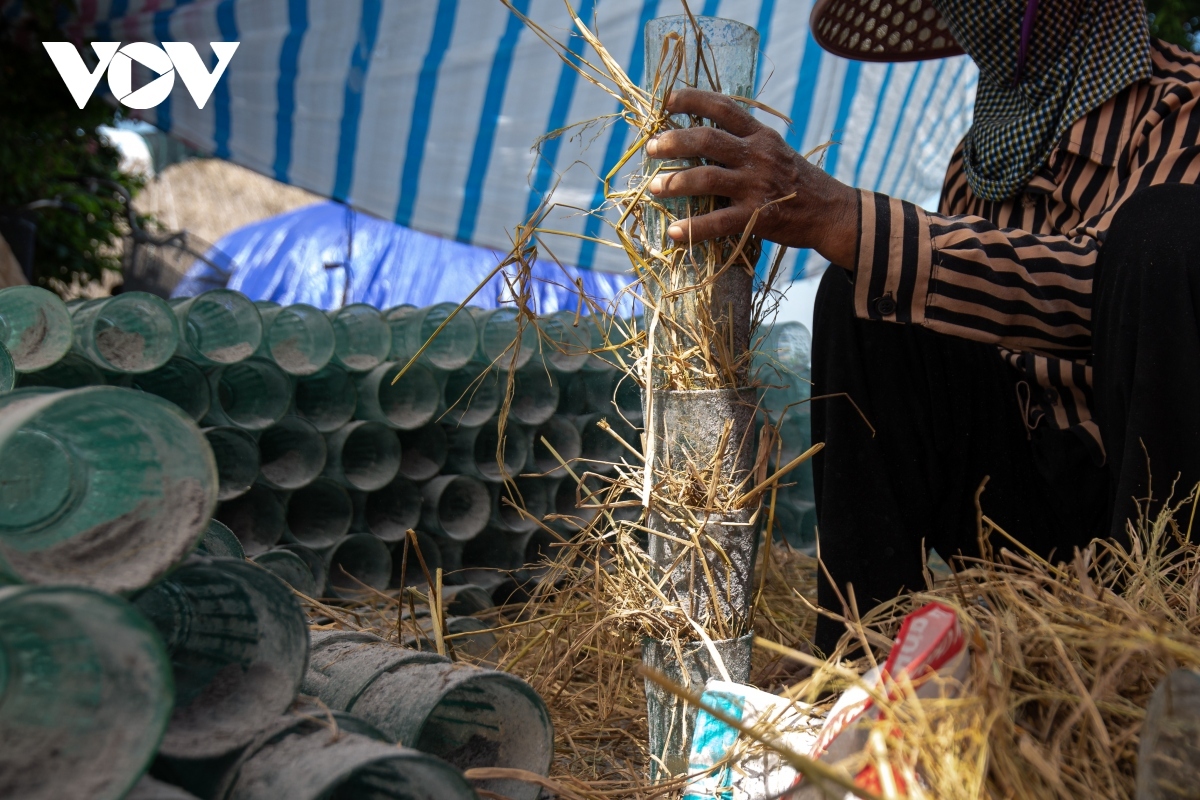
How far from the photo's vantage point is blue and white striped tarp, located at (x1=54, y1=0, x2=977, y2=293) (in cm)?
370

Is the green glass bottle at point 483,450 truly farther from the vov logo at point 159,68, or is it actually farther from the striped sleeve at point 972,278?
the vov logo at point 159,68

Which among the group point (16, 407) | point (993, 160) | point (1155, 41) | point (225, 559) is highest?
point (1155, 41)

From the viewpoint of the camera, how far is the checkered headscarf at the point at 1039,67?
5.54 feet

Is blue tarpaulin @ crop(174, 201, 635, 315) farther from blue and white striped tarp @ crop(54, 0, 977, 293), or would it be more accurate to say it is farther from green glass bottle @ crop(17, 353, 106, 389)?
green glass bottle @ crop(17, 353, 106, 389)

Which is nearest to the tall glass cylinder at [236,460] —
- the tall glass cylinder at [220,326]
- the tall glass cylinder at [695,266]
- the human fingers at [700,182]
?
the tall glass cylinder at [220,326]

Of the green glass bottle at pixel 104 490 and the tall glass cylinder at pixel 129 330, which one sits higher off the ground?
the green glass bottle at pixel 104 490

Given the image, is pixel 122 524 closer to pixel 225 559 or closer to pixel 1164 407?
pixel 225 559

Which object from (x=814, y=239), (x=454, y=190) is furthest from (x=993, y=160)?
(x=454, y=190)

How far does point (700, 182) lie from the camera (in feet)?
3.81

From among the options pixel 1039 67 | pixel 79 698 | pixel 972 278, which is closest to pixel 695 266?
pixel 972 278

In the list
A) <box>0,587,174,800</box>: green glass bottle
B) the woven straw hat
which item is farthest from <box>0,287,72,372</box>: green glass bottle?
the woven straw hat

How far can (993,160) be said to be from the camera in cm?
185

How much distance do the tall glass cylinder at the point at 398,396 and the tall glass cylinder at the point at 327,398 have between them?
0.04 meters

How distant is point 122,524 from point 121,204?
596cm
